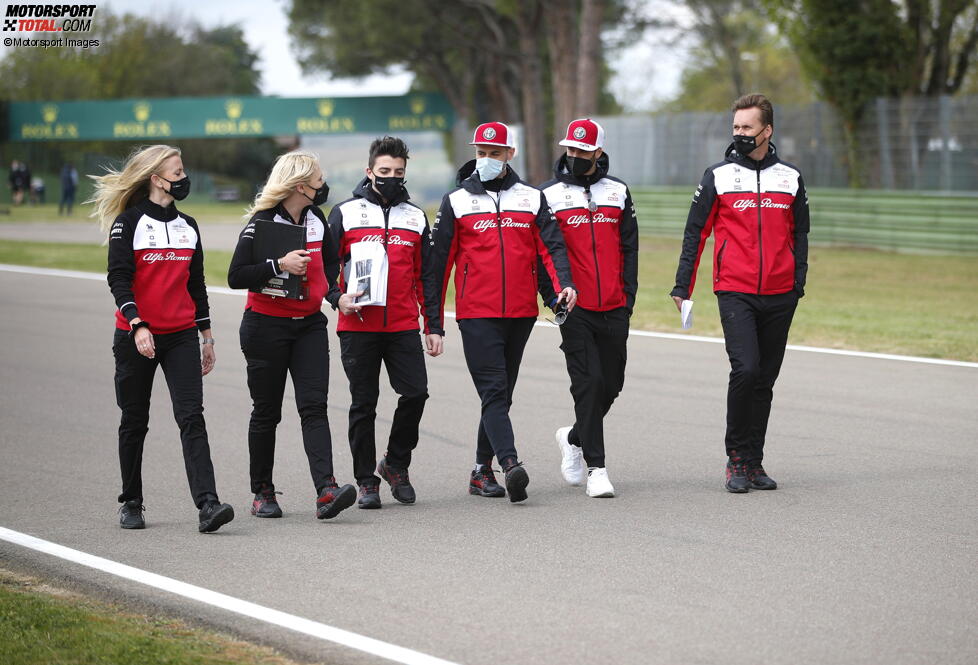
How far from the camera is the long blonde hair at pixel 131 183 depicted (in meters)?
6.74

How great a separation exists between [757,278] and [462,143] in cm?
4905

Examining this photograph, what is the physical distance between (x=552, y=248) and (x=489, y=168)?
539 mm

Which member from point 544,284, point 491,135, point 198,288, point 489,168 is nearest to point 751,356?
point 544,284

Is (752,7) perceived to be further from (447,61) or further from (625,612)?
(625,612)

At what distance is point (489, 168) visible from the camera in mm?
7336

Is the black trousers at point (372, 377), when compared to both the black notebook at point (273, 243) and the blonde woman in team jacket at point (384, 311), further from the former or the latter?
the black notebook at point (273, 243)

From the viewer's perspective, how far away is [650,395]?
1093cm

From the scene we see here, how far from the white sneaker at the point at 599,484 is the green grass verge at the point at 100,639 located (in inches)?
108

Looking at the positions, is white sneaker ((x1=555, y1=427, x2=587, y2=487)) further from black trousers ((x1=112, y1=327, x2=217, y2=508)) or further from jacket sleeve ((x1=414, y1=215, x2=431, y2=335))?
black trousers ((x1=112, y1=327, x2=217, y2=508))

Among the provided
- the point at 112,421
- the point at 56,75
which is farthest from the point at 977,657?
the point at 56,75

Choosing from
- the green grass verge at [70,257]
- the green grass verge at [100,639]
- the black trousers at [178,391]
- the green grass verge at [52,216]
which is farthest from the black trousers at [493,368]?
the green grass verge at [52,216]

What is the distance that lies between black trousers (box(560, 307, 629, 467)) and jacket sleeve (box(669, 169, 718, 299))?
0.38 metres

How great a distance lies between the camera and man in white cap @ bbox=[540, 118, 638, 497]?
24.8 ft

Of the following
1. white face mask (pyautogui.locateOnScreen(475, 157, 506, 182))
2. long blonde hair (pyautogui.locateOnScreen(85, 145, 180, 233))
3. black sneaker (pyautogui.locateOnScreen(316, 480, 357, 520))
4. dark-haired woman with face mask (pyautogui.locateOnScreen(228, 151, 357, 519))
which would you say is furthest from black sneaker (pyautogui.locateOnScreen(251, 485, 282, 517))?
white face mask (pyautogui.locateOnScreen(475, 157, 506, 182))
